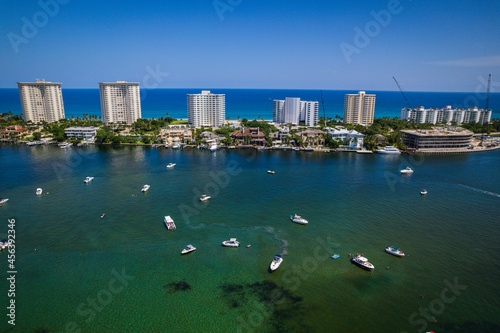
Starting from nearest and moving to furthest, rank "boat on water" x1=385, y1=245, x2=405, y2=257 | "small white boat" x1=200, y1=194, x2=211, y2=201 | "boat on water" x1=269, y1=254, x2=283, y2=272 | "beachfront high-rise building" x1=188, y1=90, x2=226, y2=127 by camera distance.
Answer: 1. "boat on water" x1=269, y1=254, x2=283, y2=272
2. "boat on water" x1=385, y1=245, x2=405, y2=257
3. "small white boat" x1=200, y1=194, x2=211, y2=201
4. "beachfront high-rise building" x1=188, y1=90, x2=226, y2=127

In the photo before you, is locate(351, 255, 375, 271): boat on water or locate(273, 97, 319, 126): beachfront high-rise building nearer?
locate(351, 255, 375, 271): boat on water

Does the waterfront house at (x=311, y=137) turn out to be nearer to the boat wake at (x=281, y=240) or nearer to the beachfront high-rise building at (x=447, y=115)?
the boat wake at (x=281, y=240)

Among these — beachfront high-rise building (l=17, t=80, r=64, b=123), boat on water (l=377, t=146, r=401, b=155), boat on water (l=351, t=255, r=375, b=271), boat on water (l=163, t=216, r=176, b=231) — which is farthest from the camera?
beachfront high-rise building (l=17, t=80, r=64, b=123)

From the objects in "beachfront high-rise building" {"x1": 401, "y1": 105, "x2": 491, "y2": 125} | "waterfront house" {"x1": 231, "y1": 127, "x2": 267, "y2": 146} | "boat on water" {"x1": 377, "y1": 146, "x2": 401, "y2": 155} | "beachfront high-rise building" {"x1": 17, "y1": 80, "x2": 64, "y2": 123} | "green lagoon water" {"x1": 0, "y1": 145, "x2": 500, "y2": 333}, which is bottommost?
"green lagoon water" {"x1": 0, "y1": 145, "x2": 500, "y2": 333}

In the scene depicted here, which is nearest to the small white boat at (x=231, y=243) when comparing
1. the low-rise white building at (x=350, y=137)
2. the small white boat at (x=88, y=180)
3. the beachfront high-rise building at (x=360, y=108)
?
the small white boat at (x=88, y=180)

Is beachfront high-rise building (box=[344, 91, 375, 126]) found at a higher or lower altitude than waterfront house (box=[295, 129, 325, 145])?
higher

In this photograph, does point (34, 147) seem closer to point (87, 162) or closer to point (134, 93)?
point (87, 162)

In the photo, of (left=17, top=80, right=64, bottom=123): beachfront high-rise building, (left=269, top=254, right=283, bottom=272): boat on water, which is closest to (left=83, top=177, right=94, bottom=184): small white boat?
(left=269, top=254, right=283, bottom=272): boat on water

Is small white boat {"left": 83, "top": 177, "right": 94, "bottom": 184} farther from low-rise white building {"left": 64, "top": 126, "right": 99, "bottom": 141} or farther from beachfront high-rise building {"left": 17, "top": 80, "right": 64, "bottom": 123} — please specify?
beachfront high-rise building {"left": 17, "top": 80, "right": 64, "bottom": 123}
